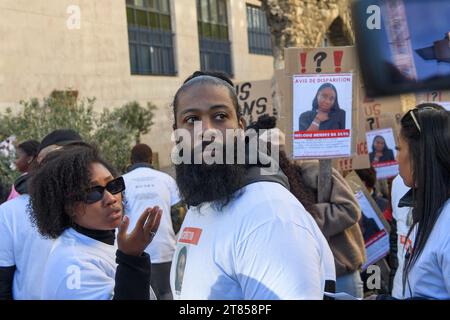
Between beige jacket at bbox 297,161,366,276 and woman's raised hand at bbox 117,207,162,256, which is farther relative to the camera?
beige jacket at bbox 297,161,366,276

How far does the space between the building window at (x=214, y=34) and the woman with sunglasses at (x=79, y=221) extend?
765 centimetres

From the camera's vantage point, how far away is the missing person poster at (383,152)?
5.89 meters

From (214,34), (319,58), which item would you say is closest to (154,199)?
(319,58)

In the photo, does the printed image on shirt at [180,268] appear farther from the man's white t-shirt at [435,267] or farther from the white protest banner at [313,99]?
the white protest banner at [313,99]

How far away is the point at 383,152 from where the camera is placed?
593 centimetres

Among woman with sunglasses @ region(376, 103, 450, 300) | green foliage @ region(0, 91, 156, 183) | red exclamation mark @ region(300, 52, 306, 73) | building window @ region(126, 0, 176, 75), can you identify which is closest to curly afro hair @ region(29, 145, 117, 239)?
woman with sunglasses @ region(376, 103, 450, 300)

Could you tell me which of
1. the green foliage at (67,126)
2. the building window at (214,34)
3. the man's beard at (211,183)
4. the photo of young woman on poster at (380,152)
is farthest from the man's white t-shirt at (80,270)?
the building window at (214,34)

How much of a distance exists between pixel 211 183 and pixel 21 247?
1644 millimetres

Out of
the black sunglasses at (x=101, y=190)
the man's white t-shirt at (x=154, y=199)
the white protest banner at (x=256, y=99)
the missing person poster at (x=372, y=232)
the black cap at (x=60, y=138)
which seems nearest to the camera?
the black sunglasses at (x=101, y=190)

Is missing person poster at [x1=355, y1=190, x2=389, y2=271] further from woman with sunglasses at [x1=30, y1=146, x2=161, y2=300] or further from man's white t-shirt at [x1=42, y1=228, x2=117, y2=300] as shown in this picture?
man's white t-shirt at [x1=42, y1=228, x2=117, y2=300]

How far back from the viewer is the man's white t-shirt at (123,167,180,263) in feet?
17.5

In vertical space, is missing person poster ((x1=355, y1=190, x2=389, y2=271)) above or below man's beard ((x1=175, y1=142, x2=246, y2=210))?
below

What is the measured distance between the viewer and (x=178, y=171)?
6.76ft
